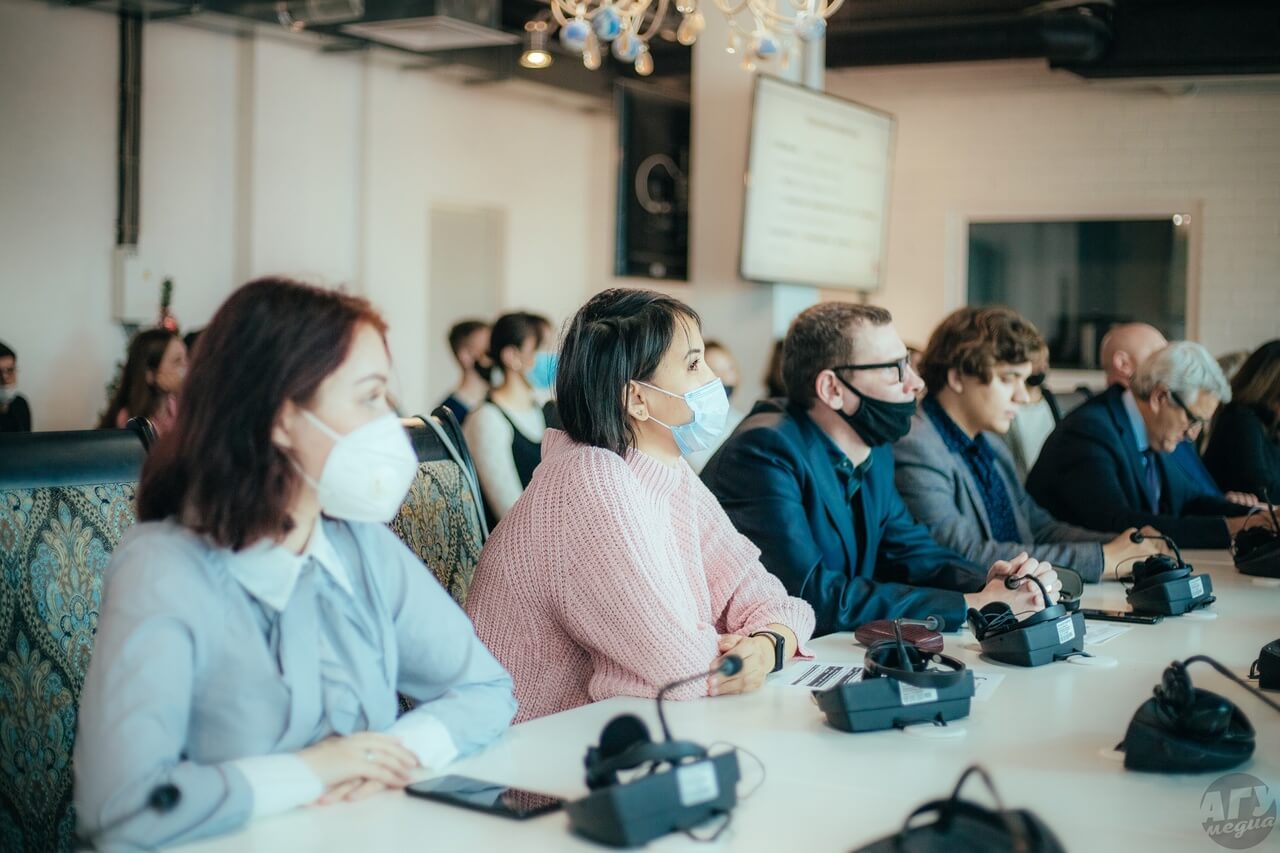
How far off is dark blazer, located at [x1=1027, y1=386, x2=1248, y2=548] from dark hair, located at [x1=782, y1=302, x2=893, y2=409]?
134cm

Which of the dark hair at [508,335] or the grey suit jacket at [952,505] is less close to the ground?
the dark hair at [508,335]

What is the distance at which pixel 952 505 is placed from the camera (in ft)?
11.3

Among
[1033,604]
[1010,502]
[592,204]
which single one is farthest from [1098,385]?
[1033,604]

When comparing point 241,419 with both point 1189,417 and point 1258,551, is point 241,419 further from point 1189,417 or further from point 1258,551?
point 1189,417

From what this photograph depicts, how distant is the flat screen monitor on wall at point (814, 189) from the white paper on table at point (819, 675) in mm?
4143

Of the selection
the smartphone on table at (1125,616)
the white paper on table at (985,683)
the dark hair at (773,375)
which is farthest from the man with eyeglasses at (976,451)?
the dark hair at (773,375)

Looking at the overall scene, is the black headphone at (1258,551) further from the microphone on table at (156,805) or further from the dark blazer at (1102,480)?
the microphone on table at (156,805)

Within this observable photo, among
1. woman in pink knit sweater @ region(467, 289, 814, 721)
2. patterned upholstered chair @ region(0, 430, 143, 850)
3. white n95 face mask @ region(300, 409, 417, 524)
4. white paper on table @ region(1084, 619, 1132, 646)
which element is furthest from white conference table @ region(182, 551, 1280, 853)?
patterned upholstered chair @ region(0, 430, 143, 850)

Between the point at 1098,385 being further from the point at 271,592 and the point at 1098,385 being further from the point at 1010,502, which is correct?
the point at 271,592

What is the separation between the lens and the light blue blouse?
4.36 feet

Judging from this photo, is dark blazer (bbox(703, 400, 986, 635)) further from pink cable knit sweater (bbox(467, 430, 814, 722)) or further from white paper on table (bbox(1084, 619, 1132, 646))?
pink cable knit sweater (bbox(467, 430, 814, 722))

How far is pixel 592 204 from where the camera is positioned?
10.1 m

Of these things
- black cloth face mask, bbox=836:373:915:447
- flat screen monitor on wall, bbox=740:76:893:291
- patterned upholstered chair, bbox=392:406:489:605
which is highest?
flat screen monitor on wall, bbox=740:76:893:291

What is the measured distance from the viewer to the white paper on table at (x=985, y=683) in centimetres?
199
